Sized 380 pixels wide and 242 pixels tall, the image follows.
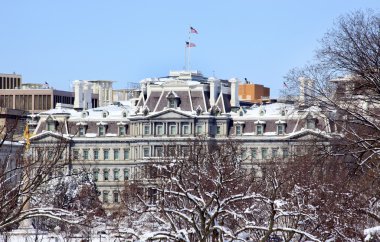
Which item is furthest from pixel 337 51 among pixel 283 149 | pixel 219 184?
pixel 283 149

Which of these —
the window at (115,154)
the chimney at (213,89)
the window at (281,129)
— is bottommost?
the window at (115,154)

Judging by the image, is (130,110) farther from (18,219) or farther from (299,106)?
(18,219)

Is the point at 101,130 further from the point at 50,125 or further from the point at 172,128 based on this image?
the point at 172,128

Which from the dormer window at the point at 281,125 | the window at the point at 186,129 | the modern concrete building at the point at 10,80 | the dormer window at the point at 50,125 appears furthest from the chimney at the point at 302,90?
the modern concrete building at the point at 10,80

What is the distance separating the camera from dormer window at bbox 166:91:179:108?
459ft

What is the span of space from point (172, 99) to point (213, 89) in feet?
11.6

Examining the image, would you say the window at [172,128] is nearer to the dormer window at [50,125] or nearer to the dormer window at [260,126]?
the dormer window at [260,126]

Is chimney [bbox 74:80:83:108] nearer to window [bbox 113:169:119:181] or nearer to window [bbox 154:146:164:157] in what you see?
window [bbox 113:169:119:181]

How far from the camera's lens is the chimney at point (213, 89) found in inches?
5472

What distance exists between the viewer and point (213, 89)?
459 feet

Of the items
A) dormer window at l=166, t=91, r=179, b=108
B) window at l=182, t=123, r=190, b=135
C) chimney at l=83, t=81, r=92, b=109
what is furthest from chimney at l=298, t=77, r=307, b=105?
chimney at l=83, t=81, r=92, b=109

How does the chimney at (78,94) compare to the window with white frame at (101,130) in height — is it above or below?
above

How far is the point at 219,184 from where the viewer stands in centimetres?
3806

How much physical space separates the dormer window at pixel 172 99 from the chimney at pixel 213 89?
298 centimetres
